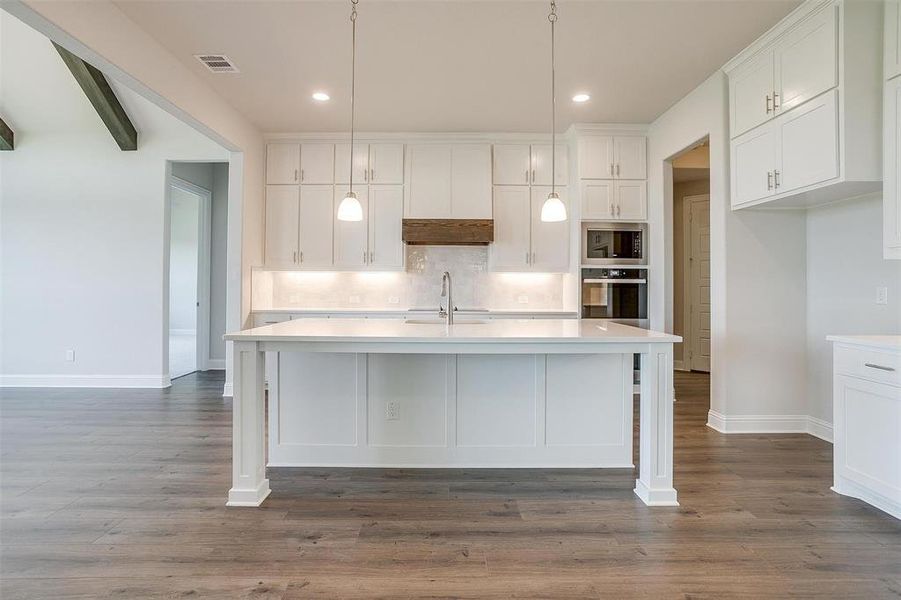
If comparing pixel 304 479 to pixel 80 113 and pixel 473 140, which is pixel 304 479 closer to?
pixel 473 140

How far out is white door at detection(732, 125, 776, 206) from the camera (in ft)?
10.0

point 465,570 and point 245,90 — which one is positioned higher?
point 245,90

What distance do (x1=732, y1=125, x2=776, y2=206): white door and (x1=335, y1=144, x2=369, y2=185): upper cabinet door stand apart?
11.7 feet

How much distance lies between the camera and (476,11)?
111 inches

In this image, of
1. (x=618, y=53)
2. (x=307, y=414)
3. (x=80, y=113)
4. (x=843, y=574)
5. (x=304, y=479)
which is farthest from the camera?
(x=80, y=113)

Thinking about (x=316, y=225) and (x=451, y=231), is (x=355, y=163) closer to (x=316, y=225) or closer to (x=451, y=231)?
(x=316, y=225)

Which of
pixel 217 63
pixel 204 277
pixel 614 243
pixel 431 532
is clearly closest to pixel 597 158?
pixel 614 243

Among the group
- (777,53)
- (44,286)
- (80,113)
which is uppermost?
(80,113)

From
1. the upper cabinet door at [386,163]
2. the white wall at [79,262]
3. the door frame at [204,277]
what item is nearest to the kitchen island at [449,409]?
the upper cabinet door at [386,163]

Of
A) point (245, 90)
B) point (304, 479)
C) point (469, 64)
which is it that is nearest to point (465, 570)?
point (304, 479)

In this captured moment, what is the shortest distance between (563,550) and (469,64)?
3311 mm

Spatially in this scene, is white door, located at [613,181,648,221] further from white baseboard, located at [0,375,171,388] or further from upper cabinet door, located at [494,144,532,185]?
white baseboard, located at [0,375,171,388]

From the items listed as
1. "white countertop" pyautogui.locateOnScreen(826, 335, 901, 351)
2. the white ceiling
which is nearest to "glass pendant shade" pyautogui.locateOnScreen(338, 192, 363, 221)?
the white ceiling

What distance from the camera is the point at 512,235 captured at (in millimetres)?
5125
